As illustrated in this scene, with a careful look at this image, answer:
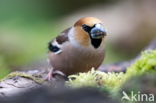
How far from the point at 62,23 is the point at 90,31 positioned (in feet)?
32.0

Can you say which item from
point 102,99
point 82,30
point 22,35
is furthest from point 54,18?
A: point 102,99

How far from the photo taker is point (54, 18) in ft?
52.1

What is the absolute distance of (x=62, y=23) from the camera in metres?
14.7

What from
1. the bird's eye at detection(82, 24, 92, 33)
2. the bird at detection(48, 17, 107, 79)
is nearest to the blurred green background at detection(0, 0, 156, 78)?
the bird at detection(48, 17, 107, 79)

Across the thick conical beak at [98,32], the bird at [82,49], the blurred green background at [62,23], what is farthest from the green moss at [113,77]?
the blurred green background at [62,23]

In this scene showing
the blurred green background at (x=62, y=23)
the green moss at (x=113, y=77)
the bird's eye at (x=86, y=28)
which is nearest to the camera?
the green moss at (x=113, y=77)

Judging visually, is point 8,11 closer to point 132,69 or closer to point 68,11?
point 68,11

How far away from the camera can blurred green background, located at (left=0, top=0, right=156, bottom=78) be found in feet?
42.0

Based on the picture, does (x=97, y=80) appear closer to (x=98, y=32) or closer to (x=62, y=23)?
(x=98, y=32)

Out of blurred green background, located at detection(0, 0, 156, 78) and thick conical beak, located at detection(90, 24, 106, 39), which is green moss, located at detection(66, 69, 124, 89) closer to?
thick conical beak, located at detection(90, 24, 106, 39)

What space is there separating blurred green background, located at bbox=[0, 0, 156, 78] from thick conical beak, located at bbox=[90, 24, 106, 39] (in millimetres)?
6817

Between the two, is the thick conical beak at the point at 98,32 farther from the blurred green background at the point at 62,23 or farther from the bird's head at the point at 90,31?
the blurred green background at the point at 62,23

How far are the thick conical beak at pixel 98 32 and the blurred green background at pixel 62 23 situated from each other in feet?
22.4

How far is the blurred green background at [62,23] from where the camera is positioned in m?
12.8
